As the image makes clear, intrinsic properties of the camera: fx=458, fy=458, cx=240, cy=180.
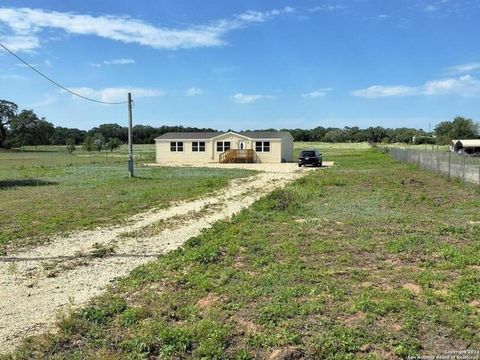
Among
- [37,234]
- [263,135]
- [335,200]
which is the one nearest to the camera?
[37,234]

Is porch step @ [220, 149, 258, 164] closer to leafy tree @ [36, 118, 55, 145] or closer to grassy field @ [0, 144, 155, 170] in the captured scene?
grassy field @ [0, 144, 155, 170]

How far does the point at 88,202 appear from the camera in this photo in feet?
46.9

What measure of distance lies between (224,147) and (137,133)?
73742 millimetres

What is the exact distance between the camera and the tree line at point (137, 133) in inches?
4134

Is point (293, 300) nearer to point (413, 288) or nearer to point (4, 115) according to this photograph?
point (413, 288)

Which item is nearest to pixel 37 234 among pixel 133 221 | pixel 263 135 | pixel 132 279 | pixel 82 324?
pixel 133 221

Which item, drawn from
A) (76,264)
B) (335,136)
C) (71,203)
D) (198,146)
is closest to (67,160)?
(198,146)

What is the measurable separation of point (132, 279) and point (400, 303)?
342 centimetres

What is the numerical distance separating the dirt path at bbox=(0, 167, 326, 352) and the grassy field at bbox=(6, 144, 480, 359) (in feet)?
1.27

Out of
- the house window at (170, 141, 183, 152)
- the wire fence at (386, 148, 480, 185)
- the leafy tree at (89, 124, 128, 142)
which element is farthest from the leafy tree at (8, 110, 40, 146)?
the wire fence at (386, 148, 480, 185)

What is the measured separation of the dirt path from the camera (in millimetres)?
4996

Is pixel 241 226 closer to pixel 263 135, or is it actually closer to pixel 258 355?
pixel 258 355

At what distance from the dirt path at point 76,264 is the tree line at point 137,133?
77811 millimetres

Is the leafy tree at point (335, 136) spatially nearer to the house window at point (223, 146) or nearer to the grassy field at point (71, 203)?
the house window at point (223, 146)
